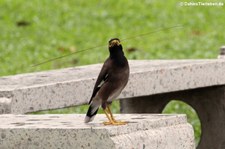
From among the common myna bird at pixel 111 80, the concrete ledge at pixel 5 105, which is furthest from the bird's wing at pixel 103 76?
the concrete ledge at pixel 5 105

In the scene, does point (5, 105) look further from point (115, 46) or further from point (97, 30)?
point (97, 30)

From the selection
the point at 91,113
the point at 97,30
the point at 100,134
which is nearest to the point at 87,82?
the point at 91,113

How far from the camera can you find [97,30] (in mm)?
17141

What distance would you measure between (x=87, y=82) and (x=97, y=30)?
9472 mm

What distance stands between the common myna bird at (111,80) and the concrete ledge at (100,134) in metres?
0.09

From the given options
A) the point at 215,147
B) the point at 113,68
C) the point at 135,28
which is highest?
the point at 135,28

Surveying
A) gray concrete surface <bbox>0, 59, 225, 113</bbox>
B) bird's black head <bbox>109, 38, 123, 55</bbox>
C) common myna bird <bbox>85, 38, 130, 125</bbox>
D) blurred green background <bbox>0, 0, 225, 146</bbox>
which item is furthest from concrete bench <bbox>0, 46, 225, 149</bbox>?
blurred green background <bbox>0, 0, 225, 146</bbox>

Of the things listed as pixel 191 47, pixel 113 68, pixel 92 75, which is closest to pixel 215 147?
pixel 92 75

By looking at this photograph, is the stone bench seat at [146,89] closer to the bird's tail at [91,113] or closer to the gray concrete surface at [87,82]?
the gray concrete surface at [87,82]

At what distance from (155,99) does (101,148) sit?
4162 mm

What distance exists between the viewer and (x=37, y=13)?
1795 cm

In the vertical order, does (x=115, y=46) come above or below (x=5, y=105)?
above

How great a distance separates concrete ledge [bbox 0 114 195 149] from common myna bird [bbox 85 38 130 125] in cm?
9

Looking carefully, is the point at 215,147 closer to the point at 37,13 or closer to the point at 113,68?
the point at 113,68
